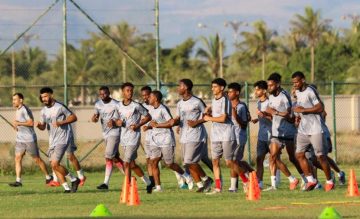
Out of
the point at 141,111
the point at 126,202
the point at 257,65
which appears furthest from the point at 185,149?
the point at 257,65

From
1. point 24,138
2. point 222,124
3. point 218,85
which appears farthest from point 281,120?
point 24,138

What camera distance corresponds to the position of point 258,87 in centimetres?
2427

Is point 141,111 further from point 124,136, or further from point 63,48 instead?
point 63,48

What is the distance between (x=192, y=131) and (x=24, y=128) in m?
5.77

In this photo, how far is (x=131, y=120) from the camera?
24406 millimetres

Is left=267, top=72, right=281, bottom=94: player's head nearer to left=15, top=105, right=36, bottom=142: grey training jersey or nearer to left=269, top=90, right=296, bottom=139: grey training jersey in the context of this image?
left=269, top=90, right=296, bottom=139: grey training jersey

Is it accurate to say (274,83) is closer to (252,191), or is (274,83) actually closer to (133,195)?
(252,191)

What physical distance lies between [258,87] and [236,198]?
3.61 m

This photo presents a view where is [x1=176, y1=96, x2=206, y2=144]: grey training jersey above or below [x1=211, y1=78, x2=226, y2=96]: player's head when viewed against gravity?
below

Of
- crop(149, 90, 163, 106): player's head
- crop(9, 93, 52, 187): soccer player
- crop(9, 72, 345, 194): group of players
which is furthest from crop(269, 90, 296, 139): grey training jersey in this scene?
crop(9, 93, 52, 187): soccer player

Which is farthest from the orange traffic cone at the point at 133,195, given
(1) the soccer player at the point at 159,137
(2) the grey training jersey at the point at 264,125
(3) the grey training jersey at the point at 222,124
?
(2) the grey training jersey at the point at 264,125

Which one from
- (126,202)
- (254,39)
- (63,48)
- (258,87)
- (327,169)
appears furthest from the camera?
(254,39)

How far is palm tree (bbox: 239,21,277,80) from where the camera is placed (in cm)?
11644

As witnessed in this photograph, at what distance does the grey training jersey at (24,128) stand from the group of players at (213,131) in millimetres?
2034
